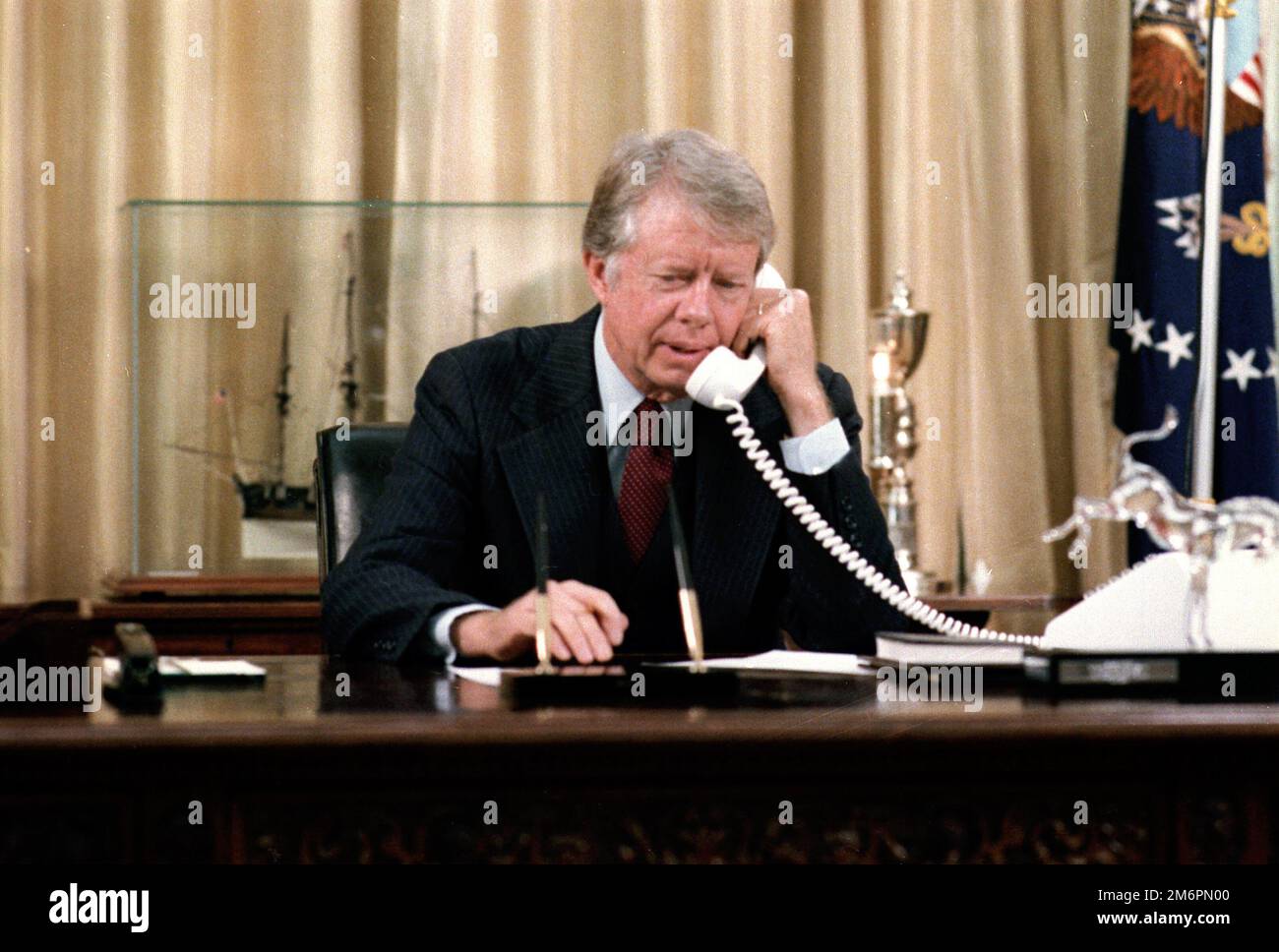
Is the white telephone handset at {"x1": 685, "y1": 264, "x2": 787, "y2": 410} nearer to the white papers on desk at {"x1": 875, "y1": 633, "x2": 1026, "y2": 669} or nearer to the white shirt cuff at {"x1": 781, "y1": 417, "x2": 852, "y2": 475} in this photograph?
the white shirt cuff at {"x1": 781, "y1": 417, "x2": 852, "y2": 475}

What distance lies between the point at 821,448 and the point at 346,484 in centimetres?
68

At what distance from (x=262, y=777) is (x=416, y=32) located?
10.3 feet

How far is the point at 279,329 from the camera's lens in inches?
142

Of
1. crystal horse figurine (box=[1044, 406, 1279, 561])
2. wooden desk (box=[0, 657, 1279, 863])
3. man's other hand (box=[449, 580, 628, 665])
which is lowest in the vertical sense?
→ wooden desk (box=[0, 657, 1279, 863])

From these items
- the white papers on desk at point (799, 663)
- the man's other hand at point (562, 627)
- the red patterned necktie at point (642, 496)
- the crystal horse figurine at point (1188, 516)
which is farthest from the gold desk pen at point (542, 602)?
the red patterned necktie at point (642, 496)

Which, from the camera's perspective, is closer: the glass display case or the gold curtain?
the glass display case

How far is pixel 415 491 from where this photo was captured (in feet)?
7.24

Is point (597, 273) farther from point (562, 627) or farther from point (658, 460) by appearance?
point (562, 627)

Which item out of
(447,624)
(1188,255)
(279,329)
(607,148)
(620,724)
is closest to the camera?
(620,724)

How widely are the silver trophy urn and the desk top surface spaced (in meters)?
2.28

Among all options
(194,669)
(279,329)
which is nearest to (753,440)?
(194,669)

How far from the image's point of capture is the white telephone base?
1547 millimetres

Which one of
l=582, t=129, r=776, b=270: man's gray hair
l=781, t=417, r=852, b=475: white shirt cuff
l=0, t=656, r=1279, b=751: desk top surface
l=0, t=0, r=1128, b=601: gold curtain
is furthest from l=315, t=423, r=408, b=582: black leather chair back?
l=0, t=0, r=1128, b=601: gold curtain
